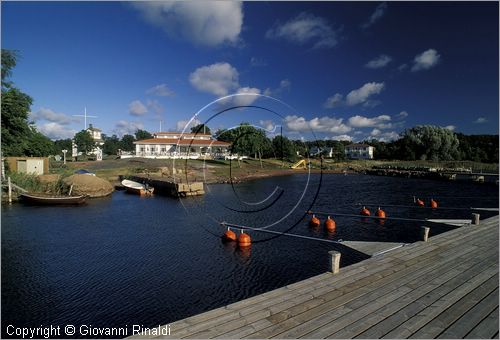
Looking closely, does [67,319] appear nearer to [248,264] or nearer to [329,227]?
[248,264]

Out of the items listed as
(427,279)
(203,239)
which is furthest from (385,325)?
(203,239)

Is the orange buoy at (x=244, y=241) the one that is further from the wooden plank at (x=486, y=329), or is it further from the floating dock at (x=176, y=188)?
the floating dock at (x=176, y=188)

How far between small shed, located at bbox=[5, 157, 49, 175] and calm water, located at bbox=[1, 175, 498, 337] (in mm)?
16662

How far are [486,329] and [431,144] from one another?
149 m

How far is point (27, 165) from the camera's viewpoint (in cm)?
5609

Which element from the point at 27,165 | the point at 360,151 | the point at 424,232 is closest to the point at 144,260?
the point at 424,232

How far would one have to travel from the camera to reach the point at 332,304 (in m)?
11.2

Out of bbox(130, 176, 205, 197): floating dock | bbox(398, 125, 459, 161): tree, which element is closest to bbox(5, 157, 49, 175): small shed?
bbox(130, 176, 205, 197): floating dock

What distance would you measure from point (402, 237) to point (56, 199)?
4643cm

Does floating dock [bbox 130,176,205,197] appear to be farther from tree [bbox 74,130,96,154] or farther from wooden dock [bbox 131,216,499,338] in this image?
tree [bbox 74,130,96,154]

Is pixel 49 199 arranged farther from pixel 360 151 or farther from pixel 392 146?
pixel 360 151

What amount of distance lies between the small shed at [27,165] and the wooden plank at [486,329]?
65098 millimetres

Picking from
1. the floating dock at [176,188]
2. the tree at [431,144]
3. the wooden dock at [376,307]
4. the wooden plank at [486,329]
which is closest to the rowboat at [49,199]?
the floating dock at [176,188]

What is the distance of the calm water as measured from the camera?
1560cm
